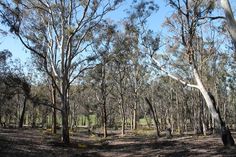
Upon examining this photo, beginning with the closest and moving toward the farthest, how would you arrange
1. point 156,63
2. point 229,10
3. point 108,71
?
1. point 229,10
2. point 156,63
3. point 108,71

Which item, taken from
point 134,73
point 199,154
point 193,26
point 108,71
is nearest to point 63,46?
point 193,26

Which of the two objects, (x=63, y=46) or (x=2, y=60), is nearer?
(x=63, y=46)

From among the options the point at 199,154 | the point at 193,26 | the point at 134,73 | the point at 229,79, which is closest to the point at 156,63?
the point at 193,26

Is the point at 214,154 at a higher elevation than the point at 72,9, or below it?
below

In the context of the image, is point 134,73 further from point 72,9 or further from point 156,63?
point 156,63

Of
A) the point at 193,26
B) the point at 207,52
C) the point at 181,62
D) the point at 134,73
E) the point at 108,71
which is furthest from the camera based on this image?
the point at 134,73

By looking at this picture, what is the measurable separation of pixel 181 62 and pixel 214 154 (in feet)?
79.6

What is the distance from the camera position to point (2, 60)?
4100 centimetres

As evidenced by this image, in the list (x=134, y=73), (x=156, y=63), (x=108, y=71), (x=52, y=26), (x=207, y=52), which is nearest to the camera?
(x=156, y=63)

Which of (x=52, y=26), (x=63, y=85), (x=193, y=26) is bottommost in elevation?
(x=63, y=85)

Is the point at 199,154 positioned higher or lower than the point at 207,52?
lower

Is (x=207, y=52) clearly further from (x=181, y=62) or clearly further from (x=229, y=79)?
(x=229, y=79)

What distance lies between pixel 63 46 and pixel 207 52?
658 inches

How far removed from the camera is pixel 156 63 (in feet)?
74.5
